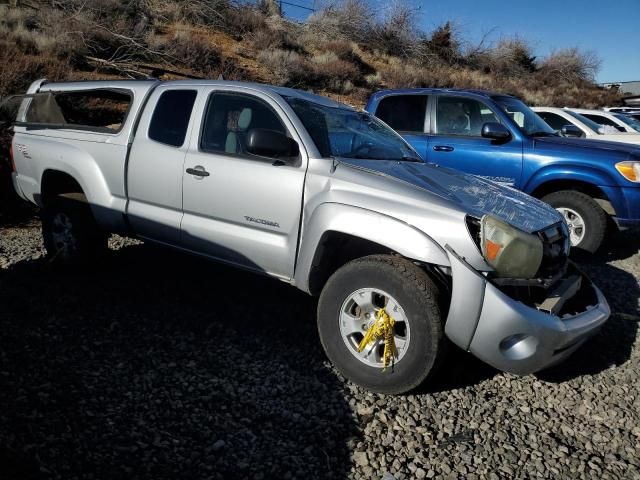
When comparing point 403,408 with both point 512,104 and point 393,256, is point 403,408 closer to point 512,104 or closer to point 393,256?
point 393,256

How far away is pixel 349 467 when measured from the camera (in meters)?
2.60

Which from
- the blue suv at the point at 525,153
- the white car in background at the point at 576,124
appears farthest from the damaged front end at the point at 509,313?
the white car in background at the point at 576,124

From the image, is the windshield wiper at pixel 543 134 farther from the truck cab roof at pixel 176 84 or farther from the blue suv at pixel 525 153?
the truck cab roof at pixel 176 84

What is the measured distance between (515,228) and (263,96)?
1985mm

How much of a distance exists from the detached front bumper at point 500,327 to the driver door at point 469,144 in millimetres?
3723

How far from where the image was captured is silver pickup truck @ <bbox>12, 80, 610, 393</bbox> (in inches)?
115

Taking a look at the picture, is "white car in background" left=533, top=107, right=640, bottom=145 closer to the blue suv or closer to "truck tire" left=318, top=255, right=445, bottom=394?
the blue suv

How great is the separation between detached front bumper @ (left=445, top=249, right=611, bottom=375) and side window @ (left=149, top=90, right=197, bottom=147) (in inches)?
92.7

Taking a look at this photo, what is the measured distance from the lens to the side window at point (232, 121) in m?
3.88

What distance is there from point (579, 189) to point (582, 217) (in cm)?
39

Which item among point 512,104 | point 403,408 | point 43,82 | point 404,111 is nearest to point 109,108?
point 43,82

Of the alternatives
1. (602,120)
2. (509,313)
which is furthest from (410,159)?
(602,120)

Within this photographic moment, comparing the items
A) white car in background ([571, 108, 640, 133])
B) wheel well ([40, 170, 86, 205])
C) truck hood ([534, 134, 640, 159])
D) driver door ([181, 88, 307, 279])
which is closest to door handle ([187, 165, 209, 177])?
driver door ([181, 88, 307, 279])

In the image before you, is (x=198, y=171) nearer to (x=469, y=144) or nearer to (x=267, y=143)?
(x=267, y=143)
